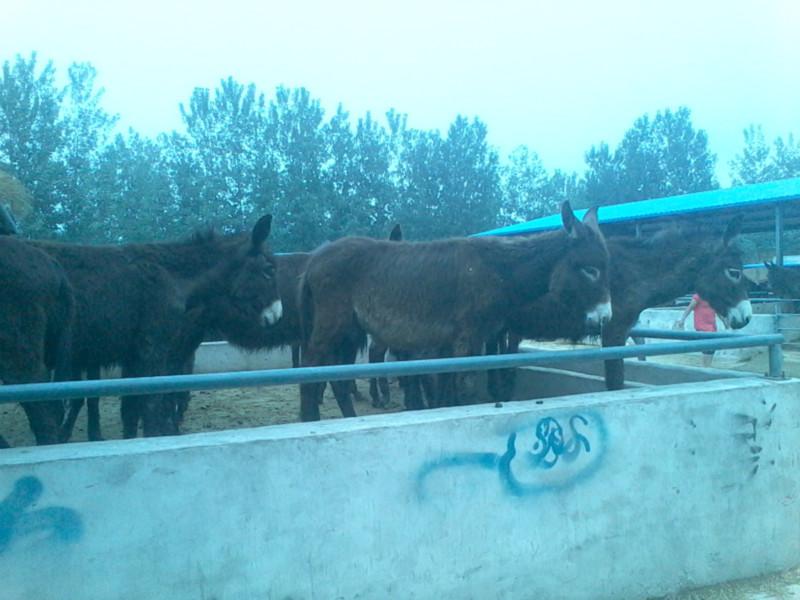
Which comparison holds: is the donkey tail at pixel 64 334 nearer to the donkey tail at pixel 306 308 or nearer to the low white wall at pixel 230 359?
the donkey tail at pixel 306 308

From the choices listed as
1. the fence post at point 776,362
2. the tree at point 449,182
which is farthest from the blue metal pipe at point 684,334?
the tree at point 449,182

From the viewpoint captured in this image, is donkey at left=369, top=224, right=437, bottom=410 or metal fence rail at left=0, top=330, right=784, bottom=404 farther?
donkey at left=369, top=224, right=437, bottom=410

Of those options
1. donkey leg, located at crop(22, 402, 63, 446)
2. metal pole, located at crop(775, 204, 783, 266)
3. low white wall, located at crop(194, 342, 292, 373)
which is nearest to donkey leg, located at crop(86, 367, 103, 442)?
donkey leg, located at crop(22, 402, 63, 446)

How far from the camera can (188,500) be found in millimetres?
3033

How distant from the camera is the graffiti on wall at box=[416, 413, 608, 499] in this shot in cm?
364

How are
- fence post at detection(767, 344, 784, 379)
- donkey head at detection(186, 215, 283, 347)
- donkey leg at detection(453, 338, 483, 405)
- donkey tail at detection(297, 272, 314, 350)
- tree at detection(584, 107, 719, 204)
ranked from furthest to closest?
tree at detection(584, 107, 719, 204)
donkey tail at detection(297, 272, 314, 350)
donkey head at detection(186, 215, 283, 347)
donkey leg at detection(453, 338, 483, 405)
fence post at detection(767, 344, 784, 379)

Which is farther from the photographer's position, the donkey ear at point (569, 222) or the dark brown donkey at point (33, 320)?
the donkey ear at point (569, 222)

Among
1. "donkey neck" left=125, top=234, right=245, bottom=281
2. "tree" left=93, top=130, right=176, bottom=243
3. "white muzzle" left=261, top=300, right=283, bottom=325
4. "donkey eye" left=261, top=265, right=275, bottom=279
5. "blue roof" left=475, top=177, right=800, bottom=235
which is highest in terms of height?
"tree" left=93, top=130, right=176, bottom=243

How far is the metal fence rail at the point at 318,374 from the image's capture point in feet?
9.37

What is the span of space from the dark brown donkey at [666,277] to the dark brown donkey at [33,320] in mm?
4026

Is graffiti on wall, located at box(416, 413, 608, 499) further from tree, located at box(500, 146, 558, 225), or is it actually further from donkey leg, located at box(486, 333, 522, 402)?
tree, located at box(500, 146, 558, 225)

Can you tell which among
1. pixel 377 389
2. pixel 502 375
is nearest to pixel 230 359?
pixel 377 389

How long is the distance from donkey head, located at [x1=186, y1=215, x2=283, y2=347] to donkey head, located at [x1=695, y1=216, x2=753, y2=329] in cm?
469

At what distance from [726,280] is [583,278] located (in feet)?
7.60
